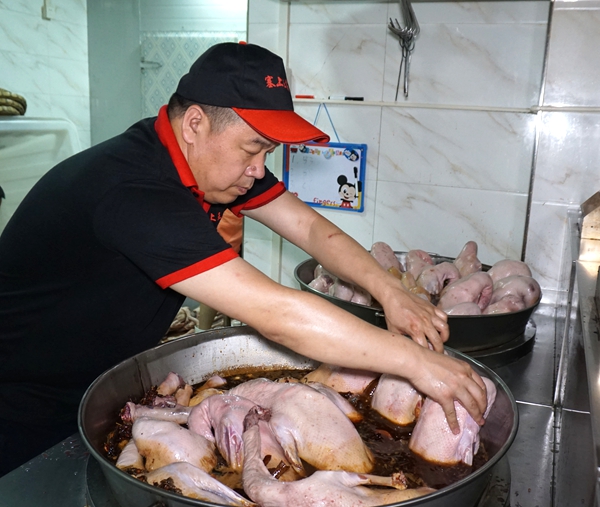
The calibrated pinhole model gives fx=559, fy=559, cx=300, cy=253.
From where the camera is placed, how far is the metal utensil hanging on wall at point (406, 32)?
2.39 meters

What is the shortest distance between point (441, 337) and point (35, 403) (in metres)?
1.06

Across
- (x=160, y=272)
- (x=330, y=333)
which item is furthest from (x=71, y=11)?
(x=330, y=333)

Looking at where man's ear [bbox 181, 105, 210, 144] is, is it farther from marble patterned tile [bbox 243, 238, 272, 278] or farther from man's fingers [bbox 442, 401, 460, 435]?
marble patterned tile [bbox 243, 238, 272, 278]

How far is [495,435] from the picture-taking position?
47.4 inches

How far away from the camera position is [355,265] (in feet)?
5.57

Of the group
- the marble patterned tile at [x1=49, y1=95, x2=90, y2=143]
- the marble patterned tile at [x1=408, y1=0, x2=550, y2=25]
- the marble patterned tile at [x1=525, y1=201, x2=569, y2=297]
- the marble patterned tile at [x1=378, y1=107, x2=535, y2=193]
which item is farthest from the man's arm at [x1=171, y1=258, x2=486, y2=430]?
the marble patterned tile at [x1=49, y1=95, x2=90, y2=143]

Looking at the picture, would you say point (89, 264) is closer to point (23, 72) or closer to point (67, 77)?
point (23, 72)

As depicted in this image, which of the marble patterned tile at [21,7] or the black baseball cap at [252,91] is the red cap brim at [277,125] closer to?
the black baseball cap at [252,91]

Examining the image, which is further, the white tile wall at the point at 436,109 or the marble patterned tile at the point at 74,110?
the marble patterned tile at the point at 74,110

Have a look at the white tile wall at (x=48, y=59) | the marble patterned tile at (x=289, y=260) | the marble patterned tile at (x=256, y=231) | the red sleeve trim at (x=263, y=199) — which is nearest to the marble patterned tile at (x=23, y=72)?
the white tile wall at (x=48, y=59)

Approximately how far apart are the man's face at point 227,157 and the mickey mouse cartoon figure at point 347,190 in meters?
1.39

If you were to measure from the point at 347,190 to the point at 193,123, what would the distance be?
155cm

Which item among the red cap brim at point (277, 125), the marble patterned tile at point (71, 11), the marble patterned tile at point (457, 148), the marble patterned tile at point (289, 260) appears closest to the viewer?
the red cap brim at point (277, 125)

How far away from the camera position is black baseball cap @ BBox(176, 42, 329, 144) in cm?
124
